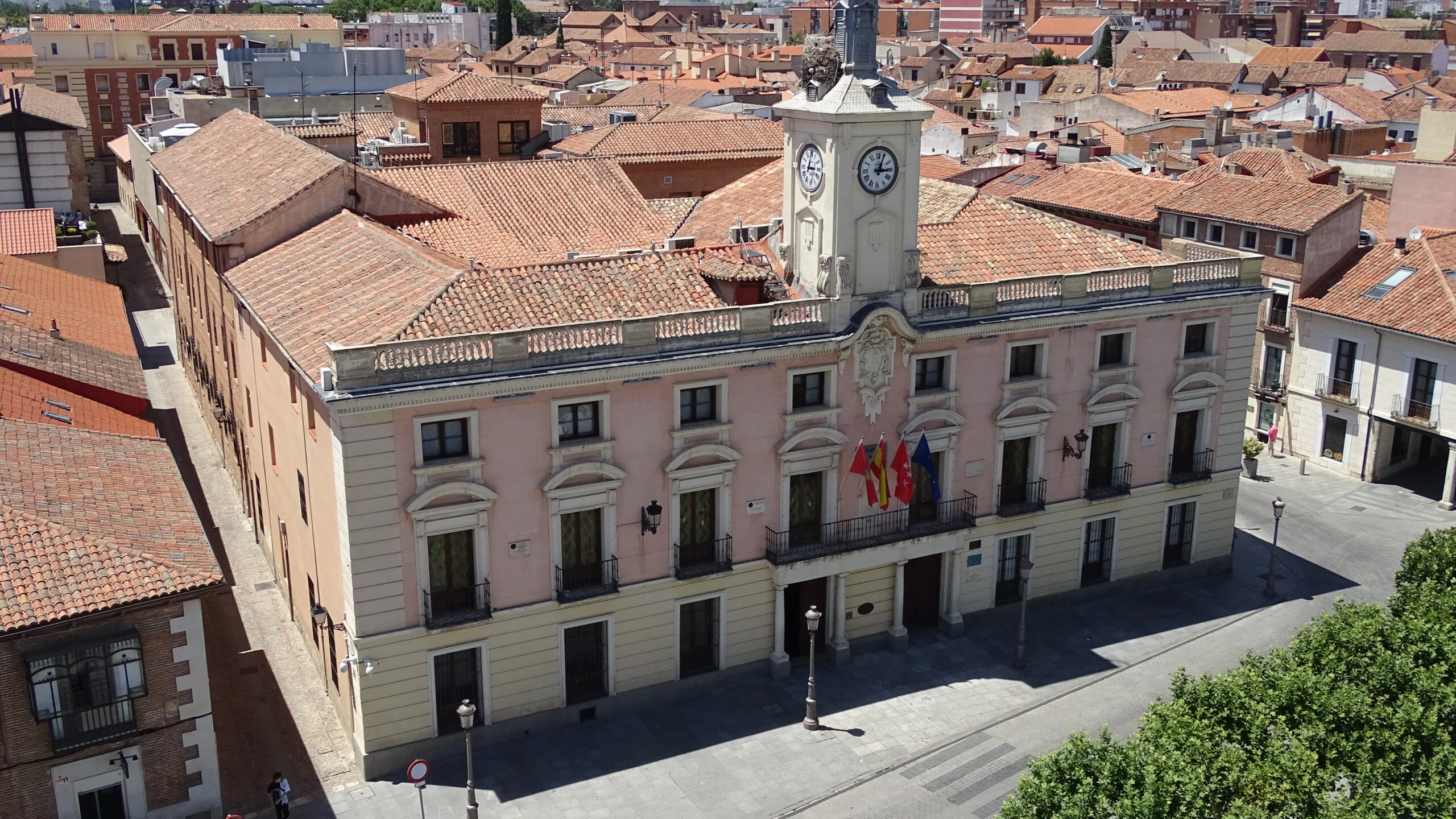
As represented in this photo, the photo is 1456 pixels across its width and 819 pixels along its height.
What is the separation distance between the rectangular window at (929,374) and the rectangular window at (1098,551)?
7.74 metres

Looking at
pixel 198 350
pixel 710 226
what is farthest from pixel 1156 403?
pixel 198 350

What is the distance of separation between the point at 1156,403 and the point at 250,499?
101ft

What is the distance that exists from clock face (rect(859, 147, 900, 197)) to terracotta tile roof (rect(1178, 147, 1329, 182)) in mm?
30385

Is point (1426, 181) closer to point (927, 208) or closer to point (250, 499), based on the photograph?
point (927, 208)

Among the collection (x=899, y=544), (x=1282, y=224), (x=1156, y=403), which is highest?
(x=1282, y=224)

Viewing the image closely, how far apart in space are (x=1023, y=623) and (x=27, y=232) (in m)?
48.2

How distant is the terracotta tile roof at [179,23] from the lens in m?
118

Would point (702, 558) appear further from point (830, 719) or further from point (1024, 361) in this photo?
point (1024, 361)

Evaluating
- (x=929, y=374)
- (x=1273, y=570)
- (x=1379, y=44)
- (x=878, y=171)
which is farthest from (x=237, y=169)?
(x=1379, y=44)

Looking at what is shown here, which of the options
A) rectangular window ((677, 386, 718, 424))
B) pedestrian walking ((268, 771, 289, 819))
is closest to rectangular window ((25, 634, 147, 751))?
pedestrian walking ((268, 771, 289, 819))

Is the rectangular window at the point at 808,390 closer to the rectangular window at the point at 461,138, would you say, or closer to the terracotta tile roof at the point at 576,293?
the terracotta tile roof at the point at 576,293

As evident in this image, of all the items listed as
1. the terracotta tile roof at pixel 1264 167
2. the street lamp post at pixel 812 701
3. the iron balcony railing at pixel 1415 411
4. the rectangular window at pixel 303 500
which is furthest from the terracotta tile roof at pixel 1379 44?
the rectangular window at pixel 303 500

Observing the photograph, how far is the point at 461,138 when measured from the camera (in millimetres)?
61531

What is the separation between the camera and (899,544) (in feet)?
125
